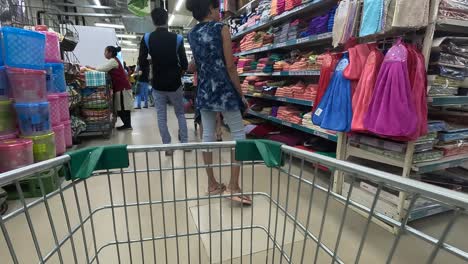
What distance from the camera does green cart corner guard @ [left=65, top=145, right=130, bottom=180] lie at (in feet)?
2.15

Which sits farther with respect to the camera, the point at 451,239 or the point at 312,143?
the point at 312,143

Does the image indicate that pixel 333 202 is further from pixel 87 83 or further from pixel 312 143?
pixel 87 83

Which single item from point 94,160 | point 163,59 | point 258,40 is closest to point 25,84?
point 163,59

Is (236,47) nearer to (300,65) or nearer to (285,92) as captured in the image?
(285,92)

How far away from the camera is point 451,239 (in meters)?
1.56

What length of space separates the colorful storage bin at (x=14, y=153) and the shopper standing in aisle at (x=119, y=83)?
2.54m

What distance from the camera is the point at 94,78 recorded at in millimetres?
3748

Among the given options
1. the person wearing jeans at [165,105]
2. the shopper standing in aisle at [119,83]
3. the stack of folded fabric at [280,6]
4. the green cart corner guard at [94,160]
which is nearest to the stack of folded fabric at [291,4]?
the stack of folded fabric at [280,6]

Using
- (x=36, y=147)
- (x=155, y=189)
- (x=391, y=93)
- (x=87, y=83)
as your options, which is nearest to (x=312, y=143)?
(x=391, y=93)

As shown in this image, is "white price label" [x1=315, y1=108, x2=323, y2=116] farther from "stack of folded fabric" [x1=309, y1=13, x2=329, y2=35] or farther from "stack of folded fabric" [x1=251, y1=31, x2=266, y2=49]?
"stack of folded fabric" [x1=251, y1=31, x2=266, y2=49]

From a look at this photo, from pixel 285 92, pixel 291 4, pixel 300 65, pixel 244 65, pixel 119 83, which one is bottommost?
pixel 285 92

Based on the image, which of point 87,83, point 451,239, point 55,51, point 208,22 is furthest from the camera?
point 87,83

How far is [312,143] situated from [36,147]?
2.44 meters

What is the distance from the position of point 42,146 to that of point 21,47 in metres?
0.76
